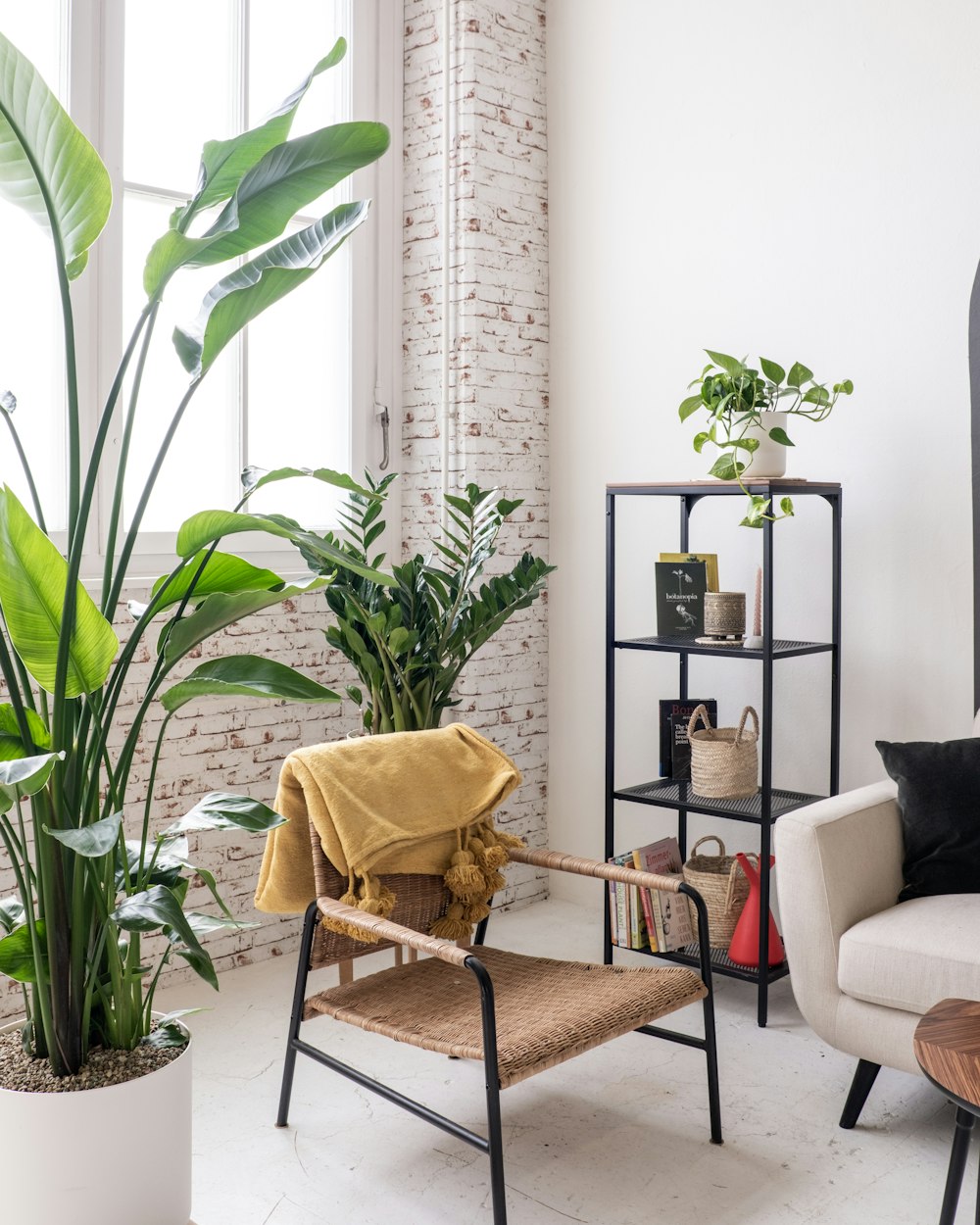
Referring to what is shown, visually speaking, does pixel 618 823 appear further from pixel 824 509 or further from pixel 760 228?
pixel 760 228

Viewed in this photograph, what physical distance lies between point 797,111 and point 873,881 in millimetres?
2275

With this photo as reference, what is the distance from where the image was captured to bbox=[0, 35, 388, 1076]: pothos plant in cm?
169

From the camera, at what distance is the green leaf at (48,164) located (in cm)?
162

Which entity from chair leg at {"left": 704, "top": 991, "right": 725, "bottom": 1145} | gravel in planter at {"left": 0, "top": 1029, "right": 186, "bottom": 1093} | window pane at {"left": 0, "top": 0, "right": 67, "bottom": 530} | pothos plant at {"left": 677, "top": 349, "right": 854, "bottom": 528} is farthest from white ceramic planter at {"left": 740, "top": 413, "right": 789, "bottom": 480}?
gravel in planter at {"left": 0, "top": 1029, "right": 186, "bottom": 1093}

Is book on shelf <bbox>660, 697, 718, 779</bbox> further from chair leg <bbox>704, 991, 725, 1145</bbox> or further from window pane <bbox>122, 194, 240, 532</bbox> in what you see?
window pane <bbox>122, 194, 240, 532</bbox>

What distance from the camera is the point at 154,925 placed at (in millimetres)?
1713

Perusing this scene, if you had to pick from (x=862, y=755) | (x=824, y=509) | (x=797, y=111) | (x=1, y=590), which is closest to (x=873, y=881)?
(x=862, y=755)

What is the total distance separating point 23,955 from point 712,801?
2085 millimetres

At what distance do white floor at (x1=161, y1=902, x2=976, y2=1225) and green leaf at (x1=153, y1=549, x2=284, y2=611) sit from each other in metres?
1.20

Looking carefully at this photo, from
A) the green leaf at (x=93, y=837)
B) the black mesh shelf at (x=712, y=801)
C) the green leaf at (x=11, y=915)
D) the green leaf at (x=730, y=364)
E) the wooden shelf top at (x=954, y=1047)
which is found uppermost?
the green leaf at (x=730, y=364)

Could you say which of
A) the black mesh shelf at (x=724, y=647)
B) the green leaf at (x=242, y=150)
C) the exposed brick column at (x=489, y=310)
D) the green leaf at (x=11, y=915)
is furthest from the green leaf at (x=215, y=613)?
the exposed brick column at (x=489, y=310)

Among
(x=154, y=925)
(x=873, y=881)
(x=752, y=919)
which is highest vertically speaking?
(x=154, y=925)

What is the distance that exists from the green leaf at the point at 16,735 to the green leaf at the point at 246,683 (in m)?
0.19

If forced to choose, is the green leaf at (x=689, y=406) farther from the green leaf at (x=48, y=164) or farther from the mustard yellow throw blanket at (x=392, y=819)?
the green leaf at (x=48, y=164)
